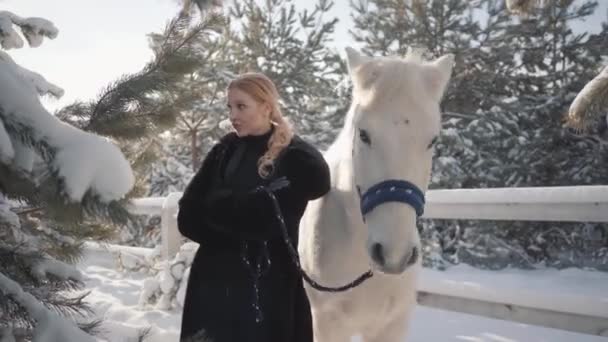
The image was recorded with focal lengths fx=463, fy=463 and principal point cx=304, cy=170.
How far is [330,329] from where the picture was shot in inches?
80.3

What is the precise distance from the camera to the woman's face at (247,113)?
165cm

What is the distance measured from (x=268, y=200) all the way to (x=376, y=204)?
1.17 feet

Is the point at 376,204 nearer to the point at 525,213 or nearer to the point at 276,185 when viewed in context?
the point at 276,185

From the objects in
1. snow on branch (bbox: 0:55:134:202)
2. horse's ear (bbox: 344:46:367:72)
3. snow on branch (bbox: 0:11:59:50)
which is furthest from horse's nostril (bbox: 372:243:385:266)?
snow on branch (bbox: 0:11:59:50)

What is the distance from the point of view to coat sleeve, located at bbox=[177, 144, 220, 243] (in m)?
1.61

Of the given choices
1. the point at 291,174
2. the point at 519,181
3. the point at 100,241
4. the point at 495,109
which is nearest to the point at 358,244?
the point at 291,174

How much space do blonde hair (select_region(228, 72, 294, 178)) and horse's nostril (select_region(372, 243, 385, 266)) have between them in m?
0.44

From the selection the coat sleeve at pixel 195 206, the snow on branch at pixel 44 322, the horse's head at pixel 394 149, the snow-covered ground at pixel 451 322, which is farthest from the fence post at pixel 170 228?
the snow on branch at pixel 44 322

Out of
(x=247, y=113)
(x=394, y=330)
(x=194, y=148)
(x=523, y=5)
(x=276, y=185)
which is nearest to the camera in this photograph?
(x=276, y=185)

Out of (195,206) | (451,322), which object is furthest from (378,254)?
(451,322)

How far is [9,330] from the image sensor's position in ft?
2.56

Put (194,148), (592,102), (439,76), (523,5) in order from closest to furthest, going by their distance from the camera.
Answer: (439,76)
(592,102)
(523,5)
(194,148)

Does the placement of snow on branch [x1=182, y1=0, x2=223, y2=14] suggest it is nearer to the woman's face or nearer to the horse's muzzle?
the woman's face

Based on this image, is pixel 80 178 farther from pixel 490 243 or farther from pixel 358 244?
pixel 490 243
